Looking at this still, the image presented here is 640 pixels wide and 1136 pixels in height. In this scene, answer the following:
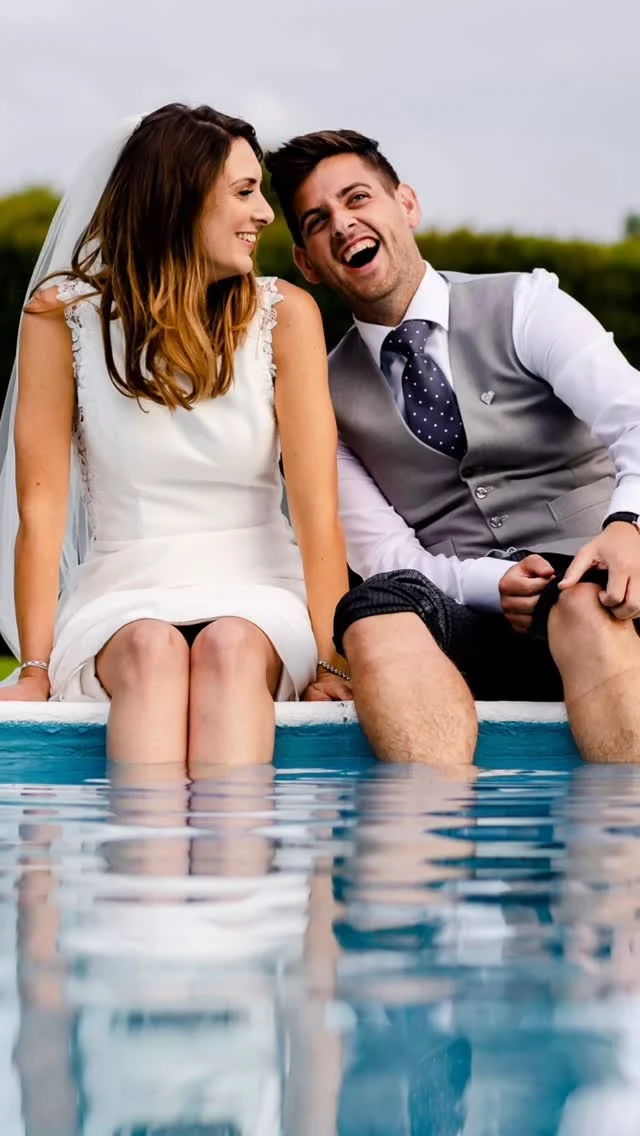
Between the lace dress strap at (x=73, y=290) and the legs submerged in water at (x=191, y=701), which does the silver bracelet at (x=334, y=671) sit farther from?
the lace dress strap at (x=73, y=290)

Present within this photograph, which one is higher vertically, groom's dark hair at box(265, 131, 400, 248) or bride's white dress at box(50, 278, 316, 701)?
groom's dark hair at box(265, 131, 400, 248)

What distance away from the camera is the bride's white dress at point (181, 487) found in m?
2.99

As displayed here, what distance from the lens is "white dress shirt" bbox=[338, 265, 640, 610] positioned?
2891 mm

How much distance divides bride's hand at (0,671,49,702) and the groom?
648 mm

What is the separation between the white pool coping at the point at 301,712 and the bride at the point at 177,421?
0.29 feet

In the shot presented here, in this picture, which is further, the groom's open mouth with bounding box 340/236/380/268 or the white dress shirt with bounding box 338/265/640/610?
the groom's open mouth with bounding box 340/236/380/268

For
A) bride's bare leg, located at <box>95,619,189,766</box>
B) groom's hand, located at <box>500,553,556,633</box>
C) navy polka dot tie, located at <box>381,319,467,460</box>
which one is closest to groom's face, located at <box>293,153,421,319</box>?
navy polka dot tie, located at <box>381,319,467,460</box>

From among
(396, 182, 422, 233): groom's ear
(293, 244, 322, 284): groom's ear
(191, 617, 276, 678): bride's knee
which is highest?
(396, 182, 422, 233): groom's ear

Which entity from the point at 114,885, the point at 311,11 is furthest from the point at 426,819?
the point at 311,11

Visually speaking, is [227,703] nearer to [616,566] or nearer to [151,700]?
[151,700]

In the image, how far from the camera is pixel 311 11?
23.2 m

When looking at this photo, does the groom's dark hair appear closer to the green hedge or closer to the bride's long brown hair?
the bride's long brown hair

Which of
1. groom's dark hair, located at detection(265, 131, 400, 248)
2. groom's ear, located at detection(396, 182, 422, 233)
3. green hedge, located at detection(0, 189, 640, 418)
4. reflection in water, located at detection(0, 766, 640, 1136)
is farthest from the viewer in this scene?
green hedge, located at detection(0, 189, 640, 418)

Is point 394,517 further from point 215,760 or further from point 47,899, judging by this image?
point 47,899
